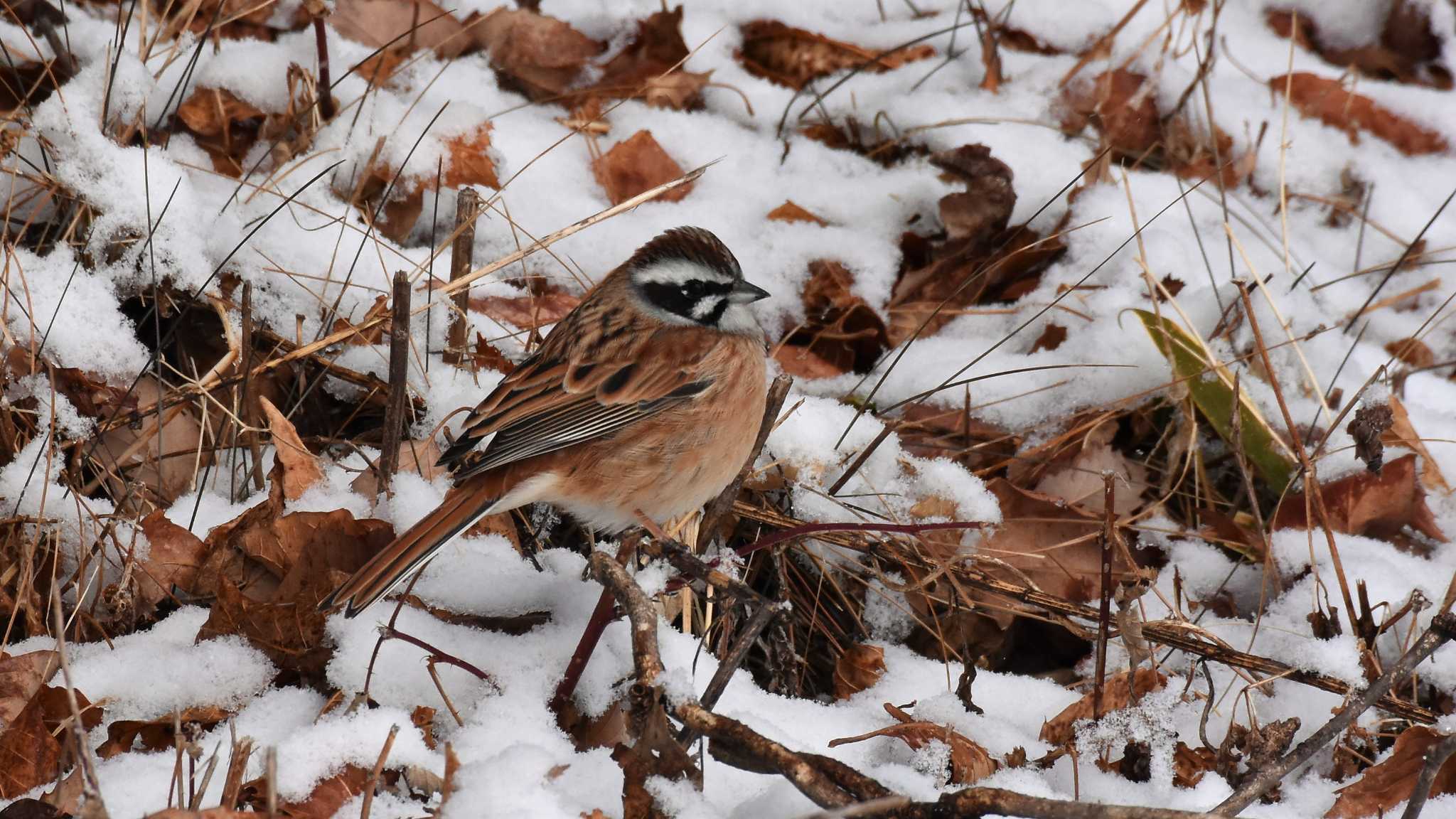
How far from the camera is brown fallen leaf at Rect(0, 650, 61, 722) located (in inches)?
122

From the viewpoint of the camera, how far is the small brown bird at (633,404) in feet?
12.5

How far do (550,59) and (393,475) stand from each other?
8.67 ft

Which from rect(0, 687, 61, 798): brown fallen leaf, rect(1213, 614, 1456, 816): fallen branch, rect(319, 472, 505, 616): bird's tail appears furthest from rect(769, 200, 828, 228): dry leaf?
rect(0, 687, 61, 798): brown fallen leaf

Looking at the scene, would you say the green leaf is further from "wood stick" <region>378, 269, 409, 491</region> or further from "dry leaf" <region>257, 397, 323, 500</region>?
"dry leaf" <region>257, 397, 323, 500</region>

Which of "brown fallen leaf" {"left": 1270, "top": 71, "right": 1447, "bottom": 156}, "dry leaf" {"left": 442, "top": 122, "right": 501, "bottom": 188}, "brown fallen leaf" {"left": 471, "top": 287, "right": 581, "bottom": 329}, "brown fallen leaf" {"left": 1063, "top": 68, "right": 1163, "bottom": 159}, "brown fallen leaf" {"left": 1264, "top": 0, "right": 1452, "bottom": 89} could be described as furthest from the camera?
"brown fallen leaf" {"left": 1264, "top": 0, "right": 1452, "bottom": 89}

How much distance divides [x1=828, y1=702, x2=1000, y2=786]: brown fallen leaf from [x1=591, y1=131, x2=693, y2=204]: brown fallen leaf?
271cm

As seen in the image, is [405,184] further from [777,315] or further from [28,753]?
[28,753]

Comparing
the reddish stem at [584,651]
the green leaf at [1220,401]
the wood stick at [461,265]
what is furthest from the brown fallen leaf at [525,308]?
the green leaf at [1220,401]

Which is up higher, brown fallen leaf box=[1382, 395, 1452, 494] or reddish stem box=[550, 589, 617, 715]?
reddish stem box=[550, 589, 617, 715]

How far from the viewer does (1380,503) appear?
14.6ft

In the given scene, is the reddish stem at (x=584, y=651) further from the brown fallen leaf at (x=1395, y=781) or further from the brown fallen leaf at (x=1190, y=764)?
the brown fallen leaf at (x=1395, y=781)

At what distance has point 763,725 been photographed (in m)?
3.19

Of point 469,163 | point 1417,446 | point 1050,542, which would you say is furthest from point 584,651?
point 1417,446

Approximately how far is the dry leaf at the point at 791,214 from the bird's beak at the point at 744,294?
1.07 meters
